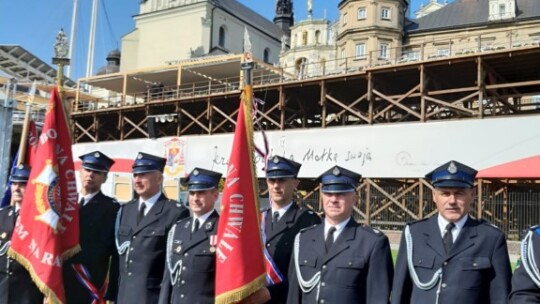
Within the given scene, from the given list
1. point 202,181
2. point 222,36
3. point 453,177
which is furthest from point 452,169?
point 222,36

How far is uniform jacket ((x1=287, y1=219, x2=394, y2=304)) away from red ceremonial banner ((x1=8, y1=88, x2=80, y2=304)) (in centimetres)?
222

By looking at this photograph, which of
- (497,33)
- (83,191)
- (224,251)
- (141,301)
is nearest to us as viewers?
(224,251)

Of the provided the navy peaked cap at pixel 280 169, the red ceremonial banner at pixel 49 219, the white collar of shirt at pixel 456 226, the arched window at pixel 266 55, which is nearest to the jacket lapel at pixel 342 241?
the white collar of shirt at pixel 456 226

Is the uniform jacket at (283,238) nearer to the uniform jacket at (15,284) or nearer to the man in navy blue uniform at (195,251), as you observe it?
the man in navy blue uniform at (195,251)

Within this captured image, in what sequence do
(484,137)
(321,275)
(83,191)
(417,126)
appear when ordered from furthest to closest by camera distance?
1. (417,126)
2. (484,137)
3. (83,191)
4. (321,275)

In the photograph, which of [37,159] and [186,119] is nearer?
[37,159]

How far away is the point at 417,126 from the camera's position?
857 inches

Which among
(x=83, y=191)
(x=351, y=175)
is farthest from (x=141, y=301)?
(x=351, y=175)

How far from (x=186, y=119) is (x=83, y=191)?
27919mm

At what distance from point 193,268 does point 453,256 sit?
195 centimetres

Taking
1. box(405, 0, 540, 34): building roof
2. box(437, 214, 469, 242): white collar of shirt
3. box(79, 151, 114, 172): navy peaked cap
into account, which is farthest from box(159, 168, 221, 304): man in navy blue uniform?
box(405, 0, 540, 34): building roof

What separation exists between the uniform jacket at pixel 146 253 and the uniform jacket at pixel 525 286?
110 inches

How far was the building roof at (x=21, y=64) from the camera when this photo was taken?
30858mm

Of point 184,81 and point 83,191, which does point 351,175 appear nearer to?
point 83,191
